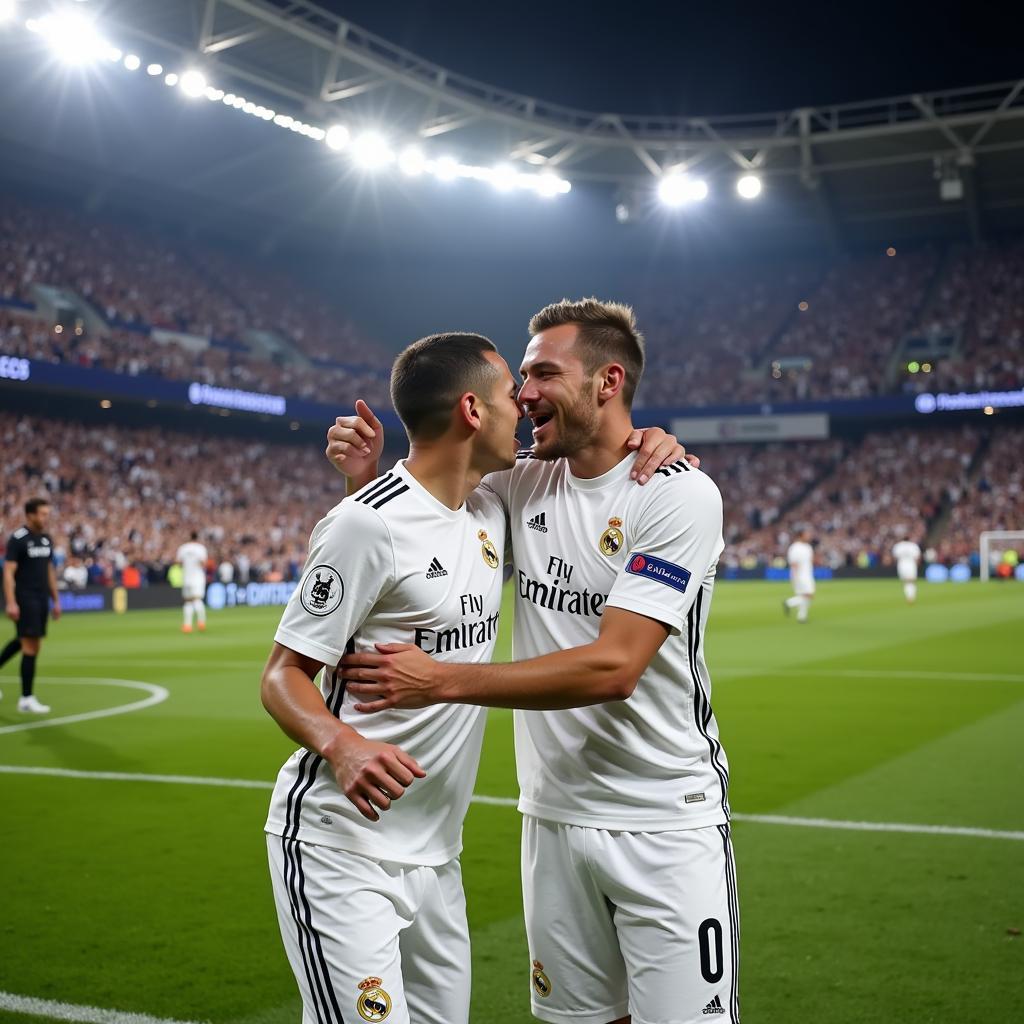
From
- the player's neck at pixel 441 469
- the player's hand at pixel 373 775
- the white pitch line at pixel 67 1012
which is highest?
the player's neck at pixel 441 469

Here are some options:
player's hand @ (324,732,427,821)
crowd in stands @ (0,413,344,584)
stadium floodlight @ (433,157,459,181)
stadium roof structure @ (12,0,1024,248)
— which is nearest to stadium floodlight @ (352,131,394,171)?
stadium roof structure @ (12,0,1024,248)

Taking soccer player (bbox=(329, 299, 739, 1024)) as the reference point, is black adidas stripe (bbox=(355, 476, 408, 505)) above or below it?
above

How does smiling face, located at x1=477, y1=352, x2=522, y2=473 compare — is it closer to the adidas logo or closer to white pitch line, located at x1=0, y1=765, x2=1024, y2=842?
the adidas logo

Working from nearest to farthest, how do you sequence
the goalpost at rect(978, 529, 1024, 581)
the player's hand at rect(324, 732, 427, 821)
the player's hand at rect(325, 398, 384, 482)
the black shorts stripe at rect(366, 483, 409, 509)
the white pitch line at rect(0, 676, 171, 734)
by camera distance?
the player's hand at rect(324, 732, 427, 821), the black shorts stripe at rect(366, 483, 409, 509), the player's hand at rect(325, 398, 384, 482), the white pitch line at rect(0, 676, 171, 734), the goalpost at rect(978, 529, 1024, 581)

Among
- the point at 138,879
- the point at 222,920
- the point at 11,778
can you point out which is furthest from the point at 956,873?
the point at 11,778

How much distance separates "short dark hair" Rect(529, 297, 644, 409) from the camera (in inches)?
132

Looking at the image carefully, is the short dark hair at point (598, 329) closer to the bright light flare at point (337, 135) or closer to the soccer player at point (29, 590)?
the soccer player at point (29, 590)

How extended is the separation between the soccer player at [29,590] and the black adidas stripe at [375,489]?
10347 millimetres

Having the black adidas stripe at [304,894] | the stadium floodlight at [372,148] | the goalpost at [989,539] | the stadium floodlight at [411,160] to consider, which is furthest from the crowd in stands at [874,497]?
the black adidas stripe at [304,894]

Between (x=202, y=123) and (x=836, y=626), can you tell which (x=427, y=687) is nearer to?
(x=836, y=626)

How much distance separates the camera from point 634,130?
48094 millimetres

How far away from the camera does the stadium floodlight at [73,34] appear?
1139 inches

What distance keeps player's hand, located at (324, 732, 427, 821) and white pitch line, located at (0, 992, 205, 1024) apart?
2375mm

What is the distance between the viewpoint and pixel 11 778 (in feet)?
29.8
